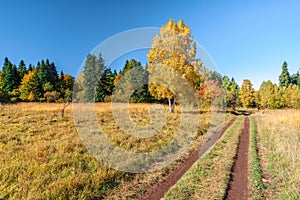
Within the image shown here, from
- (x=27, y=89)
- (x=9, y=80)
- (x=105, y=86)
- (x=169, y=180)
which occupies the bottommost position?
(x=169, y=180)

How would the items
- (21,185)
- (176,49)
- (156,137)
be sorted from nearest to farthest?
(21,185), (156,137), (176,49)

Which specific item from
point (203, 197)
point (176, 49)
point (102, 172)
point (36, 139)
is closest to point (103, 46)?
point (36, 139)

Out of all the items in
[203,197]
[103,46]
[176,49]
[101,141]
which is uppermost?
[176,49]

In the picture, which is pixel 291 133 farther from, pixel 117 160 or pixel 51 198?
pixel 51 198

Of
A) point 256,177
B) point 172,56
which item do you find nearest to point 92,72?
point 172,56

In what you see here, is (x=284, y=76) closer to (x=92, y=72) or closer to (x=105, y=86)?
(x=105, y=86)

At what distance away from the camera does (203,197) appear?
14.8ft

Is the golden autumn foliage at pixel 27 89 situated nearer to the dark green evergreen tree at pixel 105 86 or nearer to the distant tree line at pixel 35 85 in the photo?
the distant tree line at pixel 35 85

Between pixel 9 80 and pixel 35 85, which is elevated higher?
pixel 9 80

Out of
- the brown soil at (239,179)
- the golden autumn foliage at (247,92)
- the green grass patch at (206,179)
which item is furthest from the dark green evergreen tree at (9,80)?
the golden autumn foliage at (247,92)

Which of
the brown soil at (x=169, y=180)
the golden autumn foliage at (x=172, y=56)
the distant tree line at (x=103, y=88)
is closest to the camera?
the brown soil at (x=169, y=180)

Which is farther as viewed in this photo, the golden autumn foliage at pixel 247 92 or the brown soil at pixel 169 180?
the golden autumn foliage at pixel 247 92

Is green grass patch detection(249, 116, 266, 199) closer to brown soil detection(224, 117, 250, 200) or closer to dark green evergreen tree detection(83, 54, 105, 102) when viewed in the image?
brown soil detection(224, 117, 250, 200)

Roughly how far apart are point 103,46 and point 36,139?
235 inches
